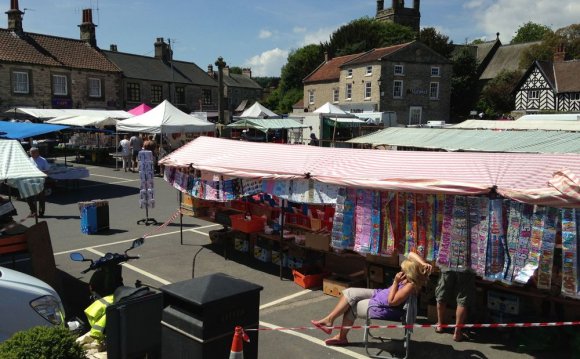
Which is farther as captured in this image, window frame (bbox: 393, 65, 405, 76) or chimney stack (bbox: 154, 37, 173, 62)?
Result: chimney stack (bbox: 154, 37, 173, 62)

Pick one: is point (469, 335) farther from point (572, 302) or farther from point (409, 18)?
point (409, 18)

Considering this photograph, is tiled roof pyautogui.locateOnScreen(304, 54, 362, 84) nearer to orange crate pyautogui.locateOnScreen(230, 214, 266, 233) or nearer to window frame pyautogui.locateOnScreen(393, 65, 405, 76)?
window frame pyautogui.locateOnScreen(393, 65, 405, 76)

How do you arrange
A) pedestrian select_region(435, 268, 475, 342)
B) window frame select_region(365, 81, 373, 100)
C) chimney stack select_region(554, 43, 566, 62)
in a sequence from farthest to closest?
chimney stack select_region(554, 43, 566, 62)
window frame select_region(365, 81, 373, 100)
pedestrian select_region(435, 268, 475, 342)

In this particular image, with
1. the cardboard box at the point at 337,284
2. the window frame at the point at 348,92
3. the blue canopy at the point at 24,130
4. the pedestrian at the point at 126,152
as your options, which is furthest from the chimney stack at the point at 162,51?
the cardboard box at the point at 337,284

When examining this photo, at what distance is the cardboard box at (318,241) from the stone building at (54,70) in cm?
3353

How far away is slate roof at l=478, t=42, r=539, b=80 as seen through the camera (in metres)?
68.2

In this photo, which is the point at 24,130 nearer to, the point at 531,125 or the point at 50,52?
the point at 531,125

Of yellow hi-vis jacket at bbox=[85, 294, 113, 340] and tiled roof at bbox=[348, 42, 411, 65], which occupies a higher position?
tiled roof at bbox=[348, 42, 411, 65]

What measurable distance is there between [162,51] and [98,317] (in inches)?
1930

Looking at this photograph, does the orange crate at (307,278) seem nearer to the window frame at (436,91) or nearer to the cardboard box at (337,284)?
the cardboard box at (337,284)

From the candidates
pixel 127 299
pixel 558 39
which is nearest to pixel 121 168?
pixel 127 299

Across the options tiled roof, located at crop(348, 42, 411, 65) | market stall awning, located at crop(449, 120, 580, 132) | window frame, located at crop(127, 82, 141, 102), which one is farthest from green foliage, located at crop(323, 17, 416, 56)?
market stall awning, located at crop(449, 120, 580, 132)

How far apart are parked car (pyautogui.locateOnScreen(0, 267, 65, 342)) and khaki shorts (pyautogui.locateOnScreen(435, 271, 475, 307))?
4622 millimetres

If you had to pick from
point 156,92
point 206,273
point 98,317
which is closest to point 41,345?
point 98,317
